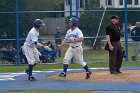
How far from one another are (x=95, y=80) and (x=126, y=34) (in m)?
8.81

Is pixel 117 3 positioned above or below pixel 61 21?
above

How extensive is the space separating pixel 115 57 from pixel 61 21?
24.2ft

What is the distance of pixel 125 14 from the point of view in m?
23.9

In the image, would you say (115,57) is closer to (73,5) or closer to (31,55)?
(31,55)

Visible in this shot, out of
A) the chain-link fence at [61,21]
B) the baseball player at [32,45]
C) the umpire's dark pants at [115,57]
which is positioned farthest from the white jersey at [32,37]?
the chain-link fence at [61,21]

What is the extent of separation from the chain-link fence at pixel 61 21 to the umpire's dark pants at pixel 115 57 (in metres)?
6.44

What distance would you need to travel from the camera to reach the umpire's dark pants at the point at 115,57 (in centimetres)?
1689

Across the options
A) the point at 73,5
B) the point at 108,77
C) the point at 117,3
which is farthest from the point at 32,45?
the point at 117,3

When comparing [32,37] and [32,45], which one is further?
[32,45]

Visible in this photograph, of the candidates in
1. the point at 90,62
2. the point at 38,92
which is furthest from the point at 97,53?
the point at 38,92

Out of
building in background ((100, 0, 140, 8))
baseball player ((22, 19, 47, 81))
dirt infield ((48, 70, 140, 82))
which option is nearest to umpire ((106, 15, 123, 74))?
dirt infield ((48, 70, 140, 82))

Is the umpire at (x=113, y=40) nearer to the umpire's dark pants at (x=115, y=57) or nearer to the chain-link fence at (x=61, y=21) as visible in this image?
the umpire's dark pants at (x=115, y=57)

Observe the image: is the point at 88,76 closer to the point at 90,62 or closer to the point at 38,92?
the point at 38,92

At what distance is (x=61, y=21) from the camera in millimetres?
23938
